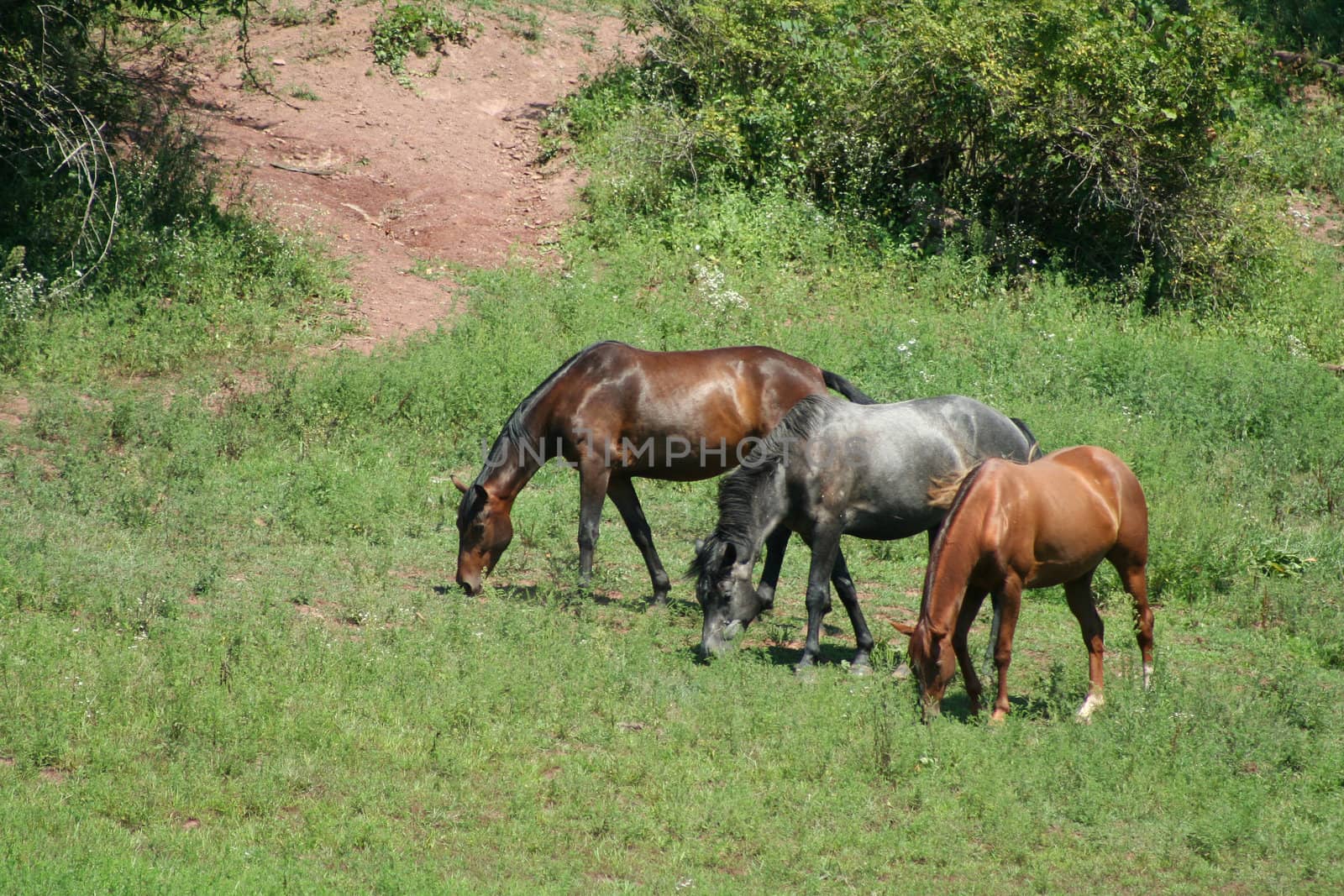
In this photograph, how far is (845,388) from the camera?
997cm

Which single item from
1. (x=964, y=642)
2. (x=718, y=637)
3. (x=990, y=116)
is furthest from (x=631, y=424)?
(x=990, y=116)

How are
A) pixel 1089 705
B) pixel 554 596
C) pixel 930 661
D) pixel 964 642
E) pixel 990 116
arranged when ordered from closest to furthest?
pixel 930 661 < pixel 964 642 < pixel 1089 705 < pixel 554 596 < pixel 990 116

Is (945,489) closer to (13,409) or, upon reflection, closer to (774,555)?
(774,555)

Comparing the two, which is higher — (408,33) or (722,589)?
(408,33)

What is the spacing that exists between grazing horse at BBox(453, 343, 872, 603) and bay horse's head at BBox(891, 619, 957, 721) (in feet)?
10.1

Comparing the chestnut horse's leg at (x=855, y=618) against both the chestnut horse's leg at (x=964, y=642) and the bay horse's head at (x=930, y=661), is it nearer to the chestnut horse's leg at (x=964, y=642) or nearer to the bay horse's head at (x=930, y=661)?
the chestnut horse's leg at (x=964, y=642)

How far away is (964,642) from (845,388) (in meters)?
2.93

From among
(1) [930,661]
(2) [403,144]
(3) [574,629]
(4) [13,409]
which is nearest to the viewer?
(1) [930,661]

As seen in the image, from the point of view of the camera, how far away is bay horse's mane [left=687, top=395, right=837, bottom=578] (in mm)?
8195

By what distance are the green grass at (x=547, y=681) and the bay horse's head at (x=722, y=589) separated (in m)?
0.19

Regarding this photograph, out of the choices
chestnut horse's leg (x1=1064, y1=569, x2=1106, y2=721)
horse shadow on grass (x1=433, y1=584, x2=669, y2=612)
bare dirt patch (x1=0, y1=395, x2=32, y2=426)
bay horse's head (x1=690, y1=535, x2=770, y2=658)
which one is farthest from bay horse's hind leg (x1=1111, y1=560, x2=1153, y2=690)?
bare dirt patch (x1=0, y1=395, x2=32, y2=426)

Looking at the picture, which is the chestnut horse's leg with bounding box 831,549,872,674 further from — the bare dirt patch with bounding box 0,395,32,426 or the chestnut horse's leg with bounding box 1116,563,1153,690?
the bare dirt patch with bounding box 0,395,32,426

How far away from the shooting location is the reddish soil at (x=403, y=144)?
1752 centimetres

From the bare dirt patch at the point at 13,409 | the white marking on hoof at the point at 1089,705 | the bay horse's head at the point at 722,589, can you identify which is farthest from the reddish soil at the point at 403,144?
the white marking on hoof at the point at 1089,705
